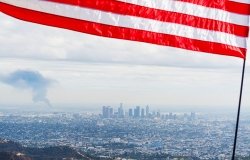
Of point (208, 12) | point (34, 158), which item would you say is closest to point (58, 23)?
point (208, 12)

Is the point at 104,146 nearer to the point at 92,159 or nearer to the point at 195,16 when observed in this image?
the point at 92,159

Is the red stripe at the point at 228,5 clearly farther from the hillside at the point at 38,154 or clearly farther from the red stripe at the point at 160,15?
the hillside at the point at 38,154

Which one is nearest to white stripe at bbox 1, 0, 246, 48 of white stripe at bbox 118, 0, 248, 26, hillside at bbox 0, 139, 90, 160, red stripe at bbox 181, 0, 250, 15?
white stripe at bbox 118, 0, 248, 26

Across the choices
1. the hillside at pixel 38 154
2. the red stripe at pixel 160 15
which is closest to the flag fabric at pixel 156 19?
the red stripe at pixel 160 15

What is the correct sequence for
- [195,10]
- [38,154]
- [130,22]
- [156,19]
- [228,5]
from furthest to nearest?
[38,154]
[228,5]
[195,10]
[156,19]
[130,22]

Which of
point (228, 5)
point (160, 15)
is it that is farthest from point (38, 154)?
point (160, 15)

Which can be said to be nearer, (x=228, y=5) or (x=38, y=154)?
(x=228, y=5)

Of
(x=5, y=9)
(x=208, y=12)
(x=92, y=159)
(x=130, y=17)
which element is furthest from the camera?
(x=92, y=159)

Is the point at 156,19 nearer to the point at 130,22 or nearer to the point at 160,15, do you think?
the point at 160,15
